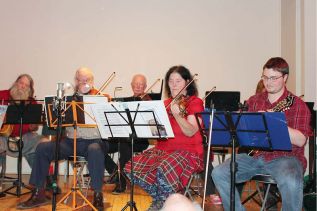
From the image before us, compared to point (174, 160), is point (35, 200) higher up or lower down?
lower down

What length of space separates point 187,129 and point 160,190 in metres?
0.51

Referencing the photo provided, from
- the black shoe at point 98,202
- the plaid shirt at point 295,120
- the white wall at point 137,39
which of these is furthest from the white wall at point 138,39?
Result: the plaid shirt at point 295,120

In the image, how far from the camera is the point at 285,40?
595cm

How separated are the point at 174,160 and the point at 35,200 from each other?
5.22 ft

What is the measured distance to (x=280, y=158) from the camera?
273 cm

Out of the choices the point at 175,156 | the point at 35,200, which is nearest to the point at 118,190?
the point at 35,200

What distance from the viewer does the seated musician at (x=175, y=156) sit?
120 inches

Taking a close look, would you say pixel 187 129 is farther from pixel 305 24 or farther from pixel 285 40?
pixel 285 40

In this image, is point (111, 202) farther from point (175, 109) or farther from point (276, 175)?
point (276, 175)

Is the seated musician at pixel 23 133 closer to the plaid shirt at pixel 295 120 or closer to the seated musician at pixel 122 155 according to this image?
the seated musician at pixel 122 155

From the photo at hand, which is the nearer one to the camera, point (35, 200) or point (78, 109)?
point (78, 109)

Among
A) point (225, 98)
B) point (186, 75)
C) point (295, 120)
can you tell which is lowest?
point (295, 120)

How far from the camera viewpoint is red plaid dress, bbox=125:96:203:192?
3051 mm

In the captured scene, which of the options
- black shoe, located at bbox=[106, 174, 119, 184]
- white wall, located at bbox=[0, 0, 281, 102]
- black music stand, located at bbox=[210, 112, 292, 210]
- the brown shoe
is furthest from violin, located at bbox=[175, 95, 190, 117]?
white wall, located at bbox=[0, 0, 281, 102]
